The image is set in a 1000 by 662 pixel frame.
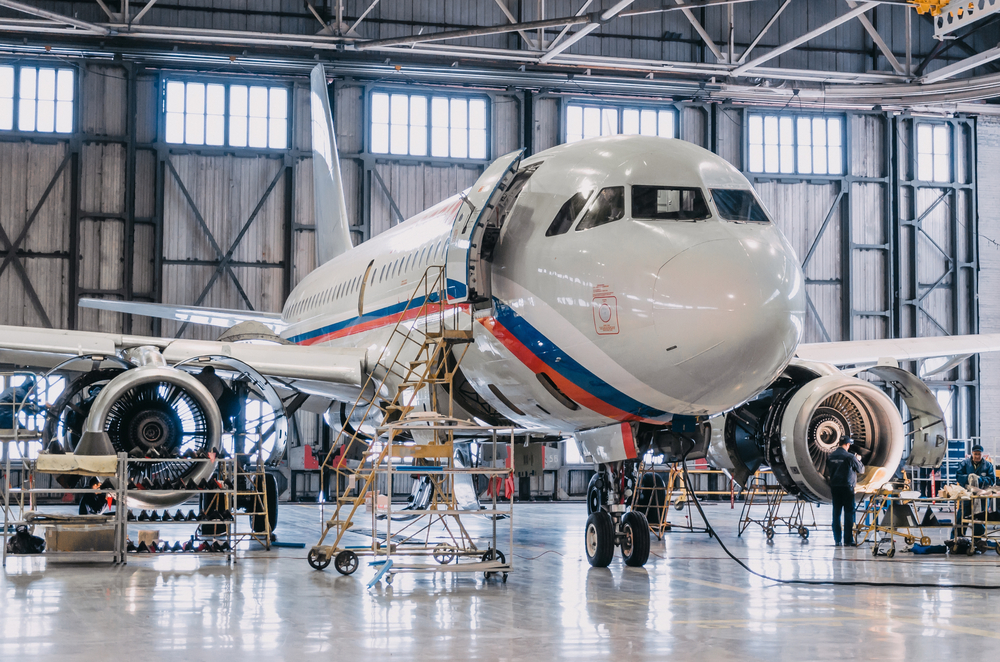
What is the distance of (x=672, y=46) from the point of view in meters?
28.1

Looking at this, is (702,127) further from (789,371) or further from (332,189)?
(789,371)

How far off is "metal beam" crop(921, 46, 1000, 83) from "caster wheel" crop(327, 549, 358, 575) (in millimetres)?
21269

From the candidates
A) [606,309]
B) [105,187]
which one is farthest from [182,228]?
[606,309]

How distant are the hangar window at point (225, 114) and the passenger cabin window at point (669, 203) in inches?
752

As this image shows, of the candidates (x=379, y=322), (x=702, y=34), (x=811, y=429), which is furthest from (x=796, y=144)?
(x=379, y=322)

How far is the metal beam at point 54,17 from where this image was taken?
69.2ft

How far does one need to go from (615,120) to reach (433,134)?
4.98 metres

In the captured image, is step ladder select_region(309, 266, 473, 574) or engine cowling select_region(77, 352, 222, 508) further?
engine cowling select_region(77, 352, 222, 508)

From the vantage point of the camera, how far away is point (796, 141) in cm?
2911

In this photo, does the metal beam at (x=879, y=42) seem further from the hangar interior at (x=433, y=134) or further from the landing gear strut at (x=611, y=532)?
the landing gear strut at (x=611, y=532)

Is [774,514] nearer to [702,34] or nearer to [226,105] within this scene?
[702,34]

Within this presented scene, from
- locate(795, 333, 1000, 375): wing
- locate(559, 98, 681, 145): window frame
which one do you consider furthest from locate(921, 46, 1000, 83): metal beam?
locate(795, 333, 1000, 375): wing

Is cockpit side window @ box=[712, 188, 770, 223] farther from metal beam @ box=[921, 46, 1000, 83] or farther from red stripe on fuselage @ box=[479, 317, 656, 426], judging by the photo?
metal beam @ box=[921, 46, 1000, 83]

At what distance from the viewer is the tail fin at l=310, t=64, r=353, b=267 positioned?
67.2 feet
